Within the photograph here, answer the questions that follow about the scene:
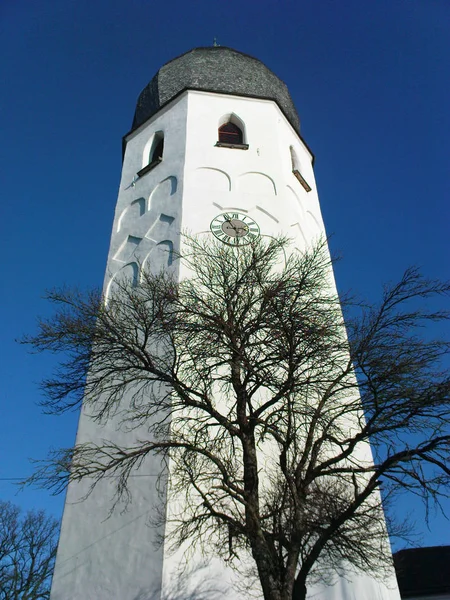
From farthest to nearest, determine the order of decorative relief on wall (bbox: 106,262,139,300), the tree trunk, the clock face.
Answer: decorative relief on wall (bbox: 106,262,139,300), the clock face, the tree trunk

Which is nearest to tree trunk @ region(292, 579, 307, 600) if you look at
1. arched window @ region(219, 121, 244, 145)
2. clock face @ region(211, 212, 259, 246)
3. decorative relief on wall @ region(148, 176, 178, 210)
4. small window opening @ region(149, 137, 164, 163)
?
clock face @ region(211, 212, 259, 246)

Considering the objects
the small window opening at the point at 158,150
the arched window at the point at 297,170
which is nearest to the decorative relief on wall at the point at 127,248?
the small window opening at the point at 158,150

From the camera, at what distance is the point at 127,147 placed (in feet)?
58.4

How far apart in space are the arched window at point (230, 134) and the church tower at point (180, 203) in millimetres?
34

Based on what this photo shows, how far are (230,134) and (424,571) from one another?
53.5 ft

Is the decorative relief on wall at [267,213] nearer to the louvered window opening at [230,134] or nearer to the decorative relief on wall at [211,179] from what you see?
the decorative relief on wall at [211,179]

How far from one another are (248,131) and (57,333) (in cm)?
1106

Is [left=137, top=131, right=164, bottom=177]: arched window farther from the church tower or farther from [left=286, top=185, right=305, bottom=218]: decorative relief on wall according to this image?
[left=286, top=185, right=305, bottom=218]: decorative relief on wall

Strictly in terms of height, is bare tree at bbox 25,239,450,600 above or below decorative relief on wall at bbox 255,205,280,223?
below

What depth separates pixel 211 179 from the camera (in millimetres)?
14359

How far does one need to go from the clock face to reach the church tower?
3 centimetres

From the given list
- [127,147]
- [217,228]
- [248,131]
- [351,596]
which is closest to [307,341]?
[351,596]

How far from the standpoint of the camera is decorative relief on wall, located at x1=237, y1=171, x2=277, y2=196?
14.4 m

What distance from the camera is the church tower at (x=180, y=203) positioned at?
28.9ft
